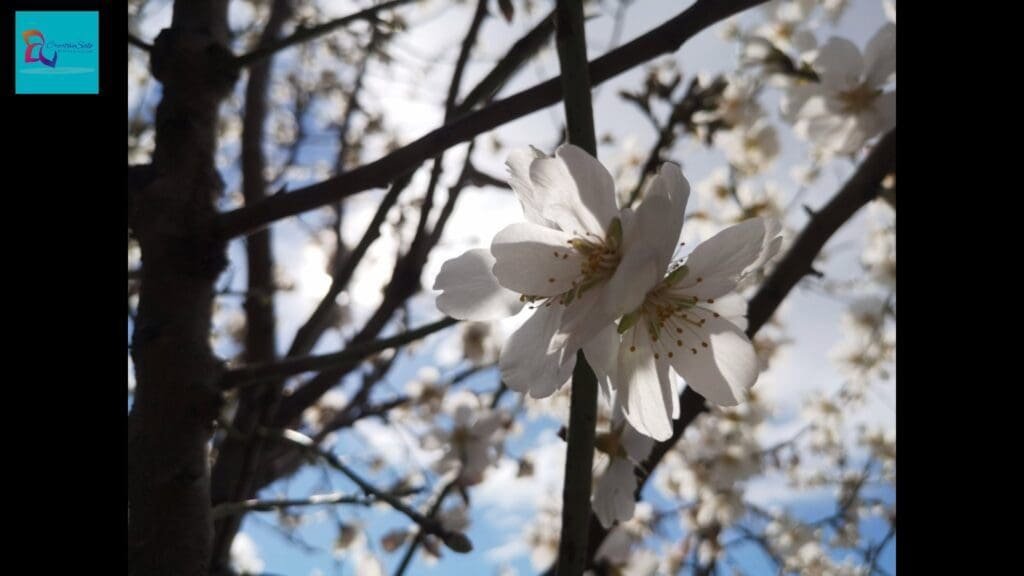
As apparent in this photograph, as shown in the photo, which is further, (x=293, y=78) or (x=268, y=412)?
(x=293, y=78)

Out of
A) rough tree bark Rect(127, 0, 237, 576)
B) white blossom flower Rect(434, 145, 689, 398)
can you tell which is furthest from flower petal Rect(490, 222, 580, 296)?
rough tree bark Rect(127, 0, 237, 576)

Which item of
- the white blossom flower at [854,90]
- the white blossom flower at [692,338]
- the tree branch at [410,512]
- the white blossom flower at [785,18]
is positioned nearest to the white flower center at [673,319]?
the white blossom flower at [692,338]

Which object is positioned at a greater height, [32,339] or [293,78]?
[293,78]

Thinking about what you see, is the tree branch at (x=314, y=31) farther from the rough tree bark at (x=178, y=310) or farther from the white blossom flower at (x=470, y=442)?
the white blossom flower at (x=470, y=442)

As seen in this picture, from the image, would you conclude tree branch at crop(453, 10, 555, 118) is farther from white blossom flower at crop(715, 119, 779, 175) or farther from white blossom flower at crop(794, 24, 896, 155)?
white blossom flower at crop(715, 119, 779, 175)
